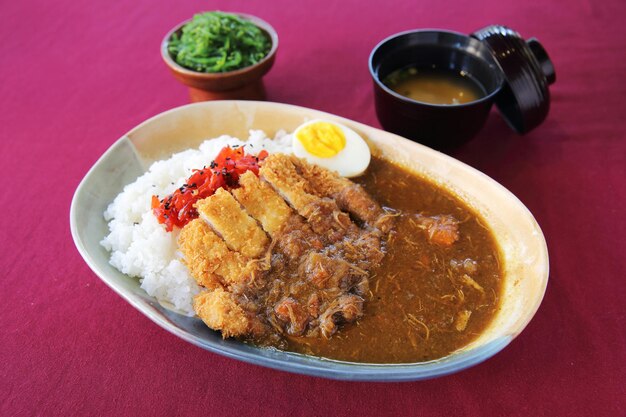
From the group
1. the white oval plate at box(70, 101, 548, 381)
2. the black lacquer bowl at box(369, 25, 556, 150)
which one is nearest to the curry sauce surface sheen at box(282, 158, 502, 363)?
the white oval plate at box(70, 101, 548, 381)

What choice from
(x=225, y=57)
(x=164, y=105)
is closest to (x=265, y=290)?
(x=225, y=57)

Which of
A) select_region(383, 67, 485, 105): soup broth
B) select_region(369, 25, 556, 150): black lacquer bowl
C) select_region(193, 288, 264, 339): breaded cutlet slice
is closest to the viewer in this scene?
select_region(193, 288, 264, 339): breaded cutlet slice

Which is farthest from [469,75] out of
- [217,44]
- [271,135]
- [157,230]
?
[157,230]

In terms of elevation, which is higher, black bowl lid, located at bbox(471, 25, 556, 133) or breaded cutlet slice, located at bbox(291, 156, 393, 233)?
black bowl lid, located at bbox(471, 25, 556, 133)

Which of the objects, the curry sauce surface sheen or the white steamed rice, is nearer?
the curry sauce surface sheen

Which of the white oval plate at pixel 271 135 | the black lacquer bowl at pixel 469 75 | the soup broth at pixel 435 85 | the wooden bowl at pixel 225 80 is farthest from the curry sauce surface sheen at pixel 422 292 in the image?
the wooden bowl at pixel 225 80

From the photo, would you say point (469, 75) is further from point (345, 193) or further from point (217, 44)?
point (217, 44)

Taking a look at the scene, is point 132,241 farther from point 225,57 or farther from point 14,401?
point 225,57

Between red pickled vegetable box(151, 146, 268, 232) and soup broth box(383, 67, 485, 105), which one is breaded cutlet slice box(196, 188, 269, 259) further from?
soup broth box(383, 67, 485, 105)
